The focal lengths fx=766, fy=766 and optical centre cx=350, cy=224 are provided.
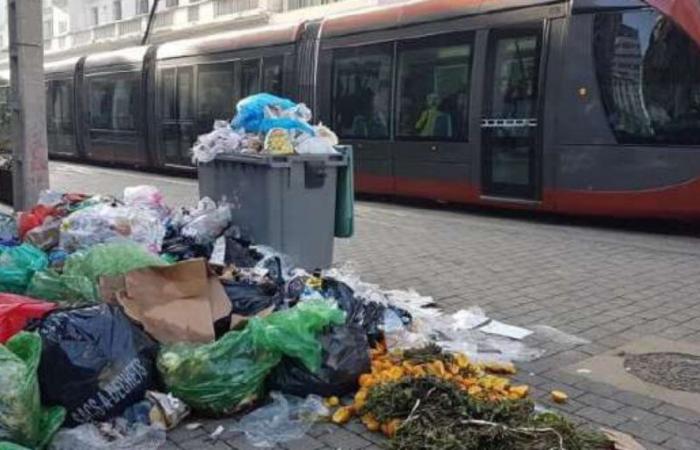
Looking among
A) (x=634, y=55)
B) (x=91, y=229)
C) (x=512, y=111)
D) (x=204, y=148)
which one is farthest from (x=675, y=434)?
(x=512, y=111)

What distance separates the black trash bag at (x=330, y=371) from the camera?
378 centimetres

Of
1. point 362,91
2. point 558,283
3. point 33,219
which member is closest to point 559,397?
point 558,283

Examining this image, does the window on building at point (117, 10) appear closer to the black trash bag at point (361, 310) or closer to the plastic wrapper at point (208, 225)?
the plastic wrapper at point (208, 225)

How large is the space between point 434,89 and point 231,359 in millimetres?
8111

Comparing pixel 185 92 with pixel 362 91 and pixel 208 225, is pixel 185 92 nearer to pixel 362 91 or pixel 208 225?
pixel 362 91

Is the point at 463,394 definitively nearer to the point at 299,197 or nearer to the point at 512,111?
the point at 299,197

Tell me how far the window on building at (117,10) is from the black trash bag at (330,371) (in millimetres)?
40671

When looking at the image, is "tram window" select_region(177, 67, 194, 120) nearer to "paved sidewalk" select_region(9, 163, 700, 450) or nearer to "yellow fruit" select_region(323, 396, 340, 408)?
"paved sidewalk" select_region(9, 163, 700, 450)

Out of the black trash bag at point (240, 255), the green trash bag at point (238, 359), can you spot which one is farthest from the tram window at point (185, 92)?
the green trash bag at point (238, 359)

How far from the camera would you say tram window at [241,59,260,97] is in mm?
14180

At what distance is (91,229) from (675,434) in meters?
3.90

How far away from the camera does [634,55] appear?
8.91 m

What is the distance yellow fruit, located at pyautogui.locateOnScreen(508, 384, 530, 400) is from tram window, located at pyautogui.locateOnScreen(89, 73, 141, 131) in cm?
1543

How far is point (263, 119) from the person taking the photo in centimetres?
640
